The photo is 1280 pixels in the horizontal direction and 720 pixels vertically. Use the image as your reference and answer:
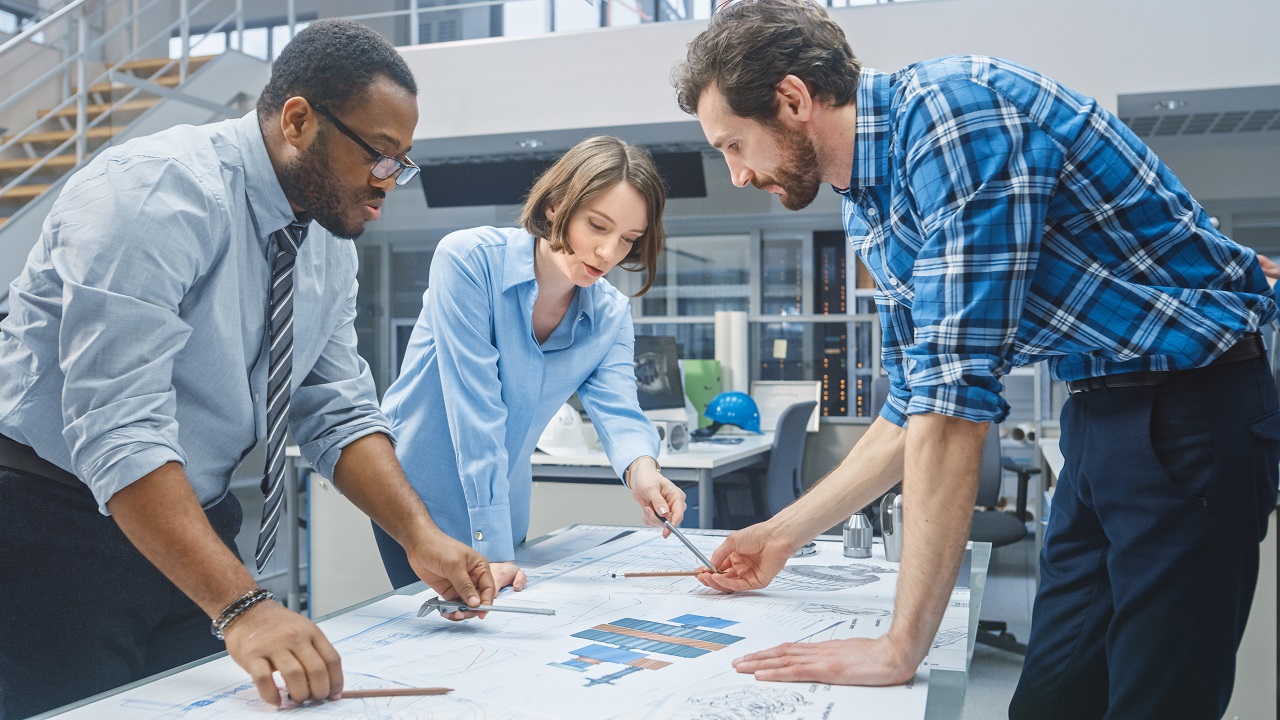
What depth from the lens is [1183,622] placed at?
1.08m

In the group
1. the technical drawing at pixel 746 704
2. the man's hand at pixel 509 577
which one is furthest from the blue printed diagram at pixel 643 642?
the man's hand at pixel 509 577

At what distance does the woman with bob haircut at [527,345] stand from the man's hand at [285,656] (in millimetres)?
682

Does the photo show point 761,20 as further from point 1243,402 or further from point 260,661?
point 260,661

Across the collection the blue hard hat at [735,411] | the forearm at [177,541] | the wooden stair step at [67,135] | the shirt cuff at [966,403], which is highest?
the wooden stair step at [67,135]

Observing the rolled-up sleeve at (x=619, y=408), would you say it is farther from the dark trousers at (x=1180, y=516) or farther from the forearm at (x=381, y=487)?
the dark trousers at (x=1180, y=516)

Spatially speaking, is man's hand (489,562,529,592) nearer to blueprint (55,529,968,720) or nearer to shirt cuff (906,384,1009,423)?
blueprint (55,529,968,720)

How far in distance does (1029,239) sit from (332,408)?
0.98 m

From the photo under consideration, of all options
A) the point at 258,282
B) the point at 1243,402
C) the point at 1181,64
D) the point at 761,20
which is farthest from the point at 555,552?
the point at 1181,64

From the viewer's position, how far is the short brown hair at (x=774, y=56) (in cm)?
114

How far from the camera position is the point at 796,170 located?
1199mm

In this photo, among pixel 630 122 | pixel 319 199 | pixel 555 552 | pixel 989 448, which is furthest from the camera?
pixel 630 122

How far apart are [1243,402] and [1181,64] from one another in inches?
179

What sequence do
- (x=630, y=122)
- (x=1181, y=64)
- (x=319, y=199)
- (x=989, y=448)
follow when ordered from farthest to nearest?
(x=630, y=122) → (x=1181, y=64) → (x=989, y=448) → (x=319, y=199)

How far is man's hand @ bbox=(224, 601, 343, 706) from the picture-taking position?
87 centimetres
